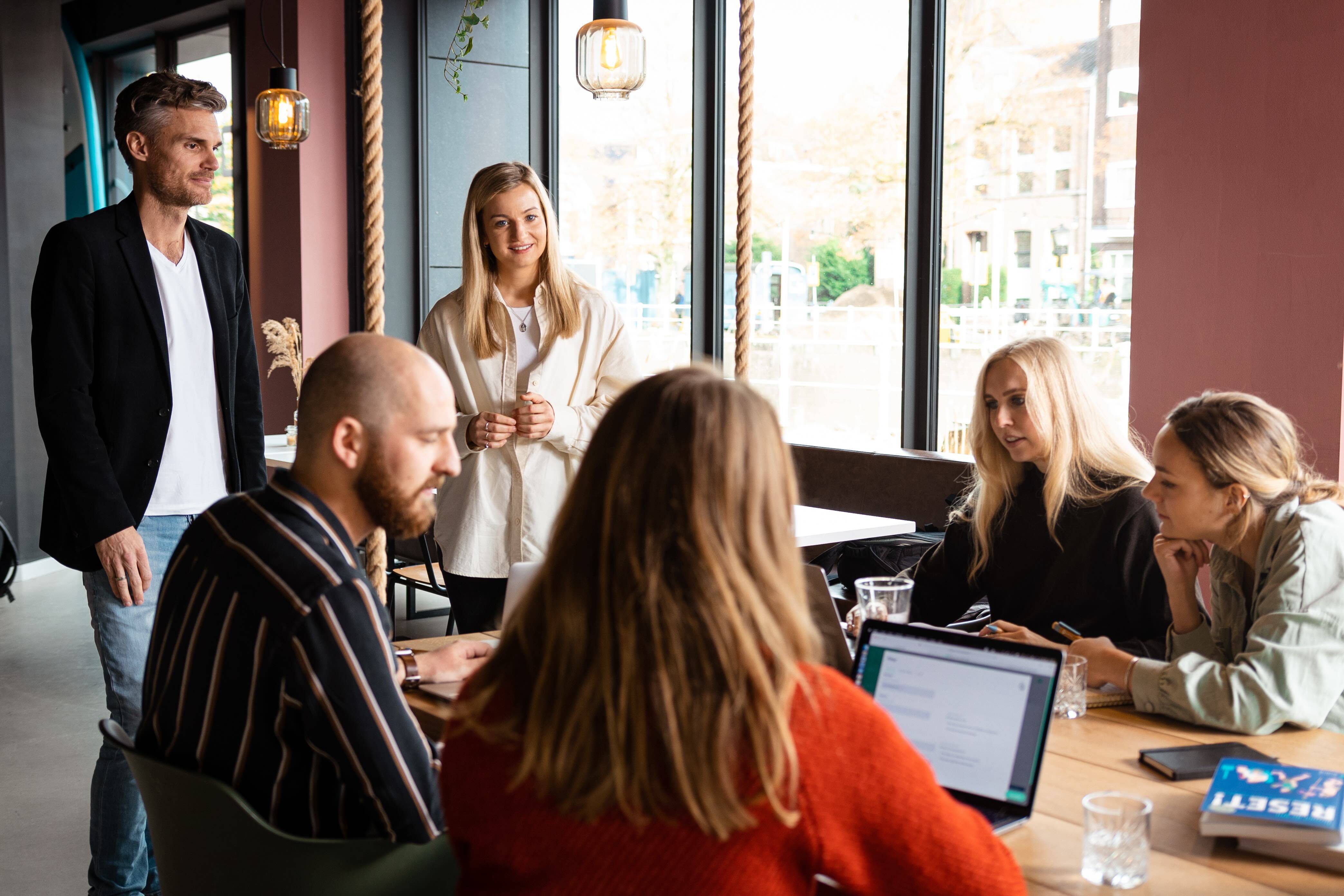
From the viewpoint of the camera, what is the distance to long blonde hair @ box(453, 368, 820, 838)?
1024 millimetres

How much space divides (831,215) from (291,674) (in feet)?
16.0

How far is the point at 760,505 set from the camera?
1.08 metres

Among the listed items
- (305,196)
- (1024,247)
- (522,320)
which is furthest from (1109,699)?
(305,196)

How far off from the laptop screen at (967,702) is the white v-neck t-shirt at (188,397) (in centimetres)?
159

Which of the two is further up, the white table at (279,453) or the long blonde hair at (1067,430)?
the long blonde hair at (1067,430)

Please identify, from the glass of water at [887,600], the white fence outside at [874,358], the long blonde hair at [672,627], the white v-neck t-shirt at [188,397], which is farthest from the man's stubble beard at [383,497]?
the white fence outside at [874,358]

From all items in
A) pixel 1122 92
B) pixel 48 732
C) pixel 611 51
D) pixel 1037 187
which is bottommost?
pixel 48 732

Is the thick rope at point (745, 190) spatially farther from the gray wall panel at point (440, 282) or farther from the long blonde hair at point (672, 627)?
the gray wall panel at point (440, 282)

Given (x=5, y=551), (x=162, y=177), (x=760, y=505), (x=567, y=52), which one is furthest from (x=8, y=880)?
(x=567, y=52)

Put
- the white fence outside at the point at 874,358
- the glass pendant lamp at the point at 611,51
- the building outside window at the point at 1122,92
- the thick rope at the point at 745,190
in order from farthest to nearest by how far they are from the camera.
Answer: the white fence outside at the point at 874,358
the building outside window at the point at 1122,92
the glass pendant lamp at the point at 611,51
the thick rope at the point at 745,190

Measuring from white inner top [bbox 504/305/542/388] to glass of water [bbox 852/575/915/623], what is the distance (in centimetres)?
124

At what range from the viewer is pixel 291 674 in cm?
137

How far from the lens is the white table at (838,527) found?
371 centimetres

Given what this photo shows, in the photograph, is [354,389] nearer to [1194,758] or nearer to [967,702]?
[967,702]
